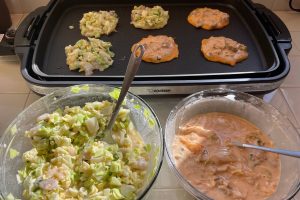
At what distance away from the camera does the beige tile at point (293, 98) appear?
1.06m

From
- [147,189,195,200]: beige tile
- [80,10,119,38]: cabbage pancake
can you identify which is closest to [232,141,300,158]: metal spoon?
[147,189,195,200]: beige tile

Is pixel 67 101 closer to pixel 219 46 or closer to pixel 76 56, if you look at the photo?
pixel 76 56

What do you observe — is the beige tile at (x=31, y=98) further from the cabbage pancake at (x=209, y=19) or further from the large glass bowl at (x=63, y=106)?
the cabbage pancake at (x=209, y=19)

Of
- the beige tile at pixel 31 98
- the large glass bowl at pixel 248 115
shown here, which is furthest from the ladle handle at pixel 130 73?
the beige tile at pixel 31 98

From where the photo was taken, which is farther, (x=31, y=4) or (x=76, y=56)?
(x=31, y=4)

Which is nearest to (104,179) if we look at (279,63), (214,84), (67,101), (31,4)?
(67,101)

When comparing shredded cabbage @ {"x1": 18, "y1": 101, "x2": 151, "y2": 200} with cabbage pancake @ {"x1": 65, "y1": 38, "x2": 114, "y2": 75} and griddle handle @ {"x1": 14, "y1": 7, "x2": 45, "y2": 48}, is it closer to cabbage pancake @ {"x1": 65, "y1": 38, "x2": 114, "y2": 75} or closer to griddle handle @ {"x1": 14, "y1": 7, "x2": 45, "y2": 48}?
cabbage pancake @ {"x1": 65, "y1": 38, "x2": 114, "y2": 75}

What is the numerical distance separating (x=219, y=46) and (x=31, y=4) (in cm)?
89

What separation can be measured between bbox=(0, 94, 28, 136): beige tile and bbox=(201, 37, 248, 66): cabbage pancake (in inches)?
26.4

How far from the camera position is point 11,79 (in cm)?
117

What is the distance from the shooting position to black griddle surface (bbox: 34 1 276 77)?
3.54 ft

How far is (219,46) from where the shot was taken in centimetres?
115

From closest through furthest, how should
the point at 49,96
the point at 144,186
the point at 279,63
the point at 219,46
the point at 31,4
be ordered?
the point at 144,186 → the point at 49,96 → the point at 279,63 → the point at 219,46 → the point at 31,4

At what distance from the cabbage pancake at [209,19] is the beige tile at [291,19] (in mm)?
371
